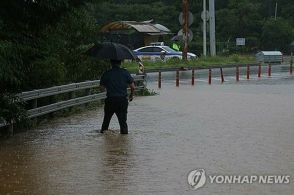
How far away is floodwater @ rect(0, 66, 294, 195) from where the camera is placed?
27.2 ft

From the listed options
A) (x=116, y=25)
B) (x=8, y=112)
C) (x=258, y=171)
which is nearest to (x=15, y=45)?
(x=8, y=112)

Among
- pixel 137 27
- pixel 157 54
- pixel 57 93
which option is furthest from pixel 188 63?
pixel 57 93

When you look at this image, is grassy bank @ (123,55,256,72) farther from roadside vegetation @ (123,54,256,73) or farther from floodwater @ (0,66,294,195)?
floodwater @ (0,66,294,195)

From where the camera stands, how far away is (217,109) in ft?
59.1

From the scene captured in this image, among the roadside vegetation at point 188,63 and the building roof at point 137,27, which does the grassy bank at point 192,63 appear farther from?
the building roof at point 137,27

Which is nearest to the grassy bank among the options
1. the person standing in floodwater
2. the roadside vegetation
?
the roadside vegetation

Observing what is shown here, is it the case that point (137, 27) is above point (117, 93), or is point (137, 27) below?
above

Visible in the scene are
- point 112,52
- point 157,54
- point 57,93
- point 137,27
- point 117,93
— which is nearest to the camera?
point 117,93

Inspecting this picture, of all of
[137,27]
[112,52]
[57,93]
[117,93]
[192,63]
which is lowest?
[192,63]

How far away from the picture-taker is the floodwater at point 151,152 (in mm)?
8289

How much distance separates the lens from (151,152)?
35.4ft

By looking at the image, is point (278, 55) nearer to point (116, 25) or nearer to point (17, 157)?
point (116, 25)

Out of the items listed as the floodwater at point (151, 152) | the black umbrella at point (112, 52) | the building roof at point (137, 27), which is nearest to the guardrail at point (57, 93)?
the floodwater at point (151, 152)

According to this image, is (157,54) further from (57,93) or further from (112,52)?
(112,52)
